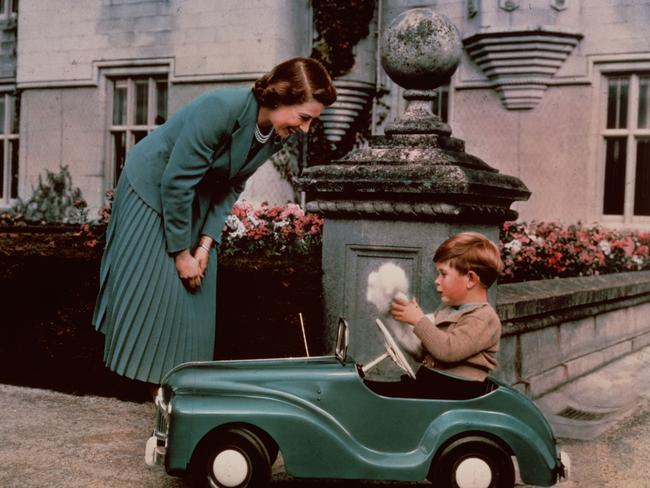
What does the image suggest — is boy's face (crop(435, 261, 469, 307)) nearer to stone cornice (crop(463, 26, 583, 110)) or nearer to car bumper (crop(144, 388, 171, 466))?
car bumper (crop(144, 388, 171, 466))

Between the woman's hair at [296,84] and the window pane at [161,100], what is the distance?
9.79 meters

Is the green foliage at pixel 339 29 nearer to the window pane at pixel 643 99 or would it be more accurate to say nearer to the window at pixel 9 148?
the window pane at pixel 643 99

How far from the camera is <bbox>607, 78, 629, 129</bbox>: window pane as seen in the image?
11.1m

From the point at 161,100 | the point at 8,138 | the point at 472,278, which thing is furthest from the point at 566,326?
the point at 8,138

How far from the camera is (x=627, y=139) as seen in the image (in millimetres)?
11102

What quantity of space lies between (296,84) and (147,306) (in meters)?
0.97

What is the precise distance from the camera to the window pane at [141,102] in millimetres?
12781

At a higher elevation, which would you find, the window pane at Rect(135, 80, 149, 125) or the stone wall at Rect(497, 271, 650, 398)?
the window pane at Rect(135, 80, 149, 125)

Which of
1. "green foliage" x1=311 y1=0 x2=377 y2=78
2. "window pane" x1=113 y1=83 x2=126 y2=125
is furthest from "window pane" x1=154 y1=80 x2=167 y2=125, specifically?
"green foliage" x1=311 y1=0 x2=377 y2=78

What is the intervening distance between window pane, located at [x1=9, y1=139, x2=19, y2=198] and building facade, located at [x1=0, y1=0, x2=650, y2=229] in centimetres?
200

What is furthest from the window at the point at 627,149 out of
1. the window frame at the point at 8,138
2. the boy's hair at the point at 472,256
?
the window frame at the point at 8,138

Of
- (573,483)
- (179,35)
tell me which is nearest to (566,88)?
(179,35)

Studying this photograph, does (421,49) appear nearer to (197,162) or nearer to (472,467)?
(197,162)

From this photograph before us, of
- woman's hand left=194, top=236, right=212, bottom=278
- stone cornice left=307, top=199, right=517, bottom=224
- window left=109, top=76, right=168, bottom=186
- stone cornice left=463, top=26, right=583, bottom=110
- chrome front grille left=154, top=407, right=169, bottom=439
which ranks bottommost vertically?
chrome front grille left=154, top=407, right=169, bottom=439
